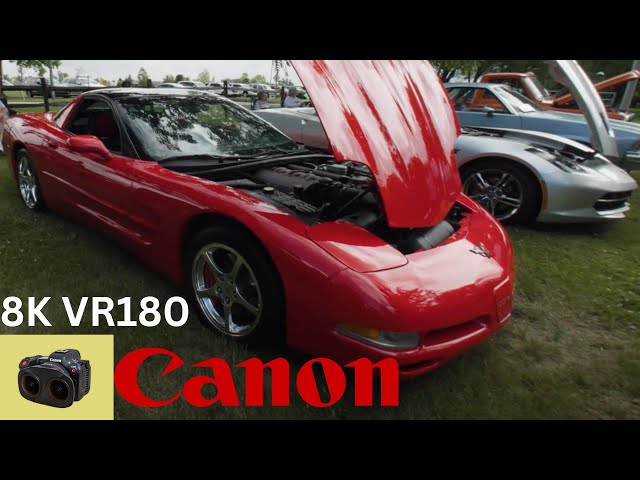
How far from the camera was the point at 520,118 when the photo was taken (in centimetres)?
627

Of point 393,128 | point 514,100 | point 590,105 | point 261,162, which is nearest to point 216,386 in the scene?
point 261,162

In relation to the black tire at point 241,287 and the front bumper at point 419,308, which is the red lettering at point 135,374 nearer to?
the black tire at point 241,287

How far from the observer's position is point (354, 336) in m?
1.86

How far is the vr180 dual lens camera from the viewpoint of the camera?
5.86 feet

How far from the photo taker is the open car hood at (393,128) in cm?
214

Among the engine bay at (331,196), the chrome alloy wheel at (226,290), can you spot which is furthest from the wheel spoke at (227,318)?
the engine bay at (331,196)

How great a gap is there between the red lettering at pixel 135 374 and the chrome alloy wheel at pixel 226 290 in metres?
0.29

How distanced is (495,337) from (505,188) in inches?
90.0

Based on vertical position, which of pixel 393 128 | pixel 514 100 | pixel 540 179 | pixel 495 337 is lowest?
pixel 495 337

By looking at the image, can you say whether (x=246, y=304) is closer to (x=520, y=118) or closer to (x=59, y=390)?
(x=59, y=390)
